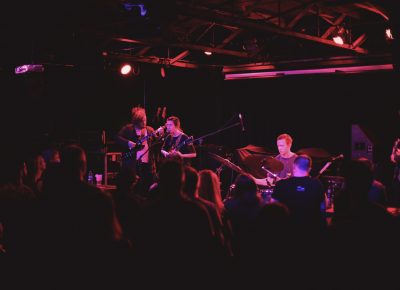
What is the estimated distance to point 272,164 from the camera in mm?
7438

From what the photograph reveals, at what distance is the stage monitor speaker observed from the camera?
11.2 m

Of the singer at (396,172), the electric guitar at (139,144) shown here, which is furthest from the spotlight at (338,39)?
the electric guitar at (139,144)

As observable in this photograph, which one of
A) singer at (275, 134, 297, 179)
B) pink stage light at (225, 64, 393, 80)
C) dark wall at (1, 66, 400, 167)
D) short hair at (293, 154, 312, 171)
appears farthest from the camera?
dark wall at (1, 66, 400, 167)

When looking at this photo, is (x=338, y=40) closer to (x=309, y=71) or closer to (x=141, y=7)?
(x=309, y=71)

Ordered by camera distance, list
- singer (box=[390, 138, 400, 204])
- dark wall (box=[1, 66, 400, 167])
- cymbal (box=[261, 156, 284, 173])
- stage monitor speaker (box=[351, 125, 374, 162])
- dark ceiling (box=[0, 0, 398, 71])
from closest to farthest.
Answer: dark ceiling (box=[0, 0, 398, 71])
cymbal (box=[261, 156, 284, 173])
singer (box=[390, 138, 400, 204])
dark wall (box=[1, 66, 400, 167])
stage monitor speaker (box=[351, 125, 374, 162])

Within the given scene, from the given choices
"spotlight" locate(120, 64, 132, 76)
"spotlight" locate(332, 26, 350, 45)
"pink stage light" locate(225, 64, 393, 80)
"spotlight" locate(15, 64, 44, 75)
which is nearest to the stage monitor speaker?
"pink stage light" locate(225, 64, 393, 80)

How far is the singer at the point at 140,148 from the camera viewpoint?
29.1 feet

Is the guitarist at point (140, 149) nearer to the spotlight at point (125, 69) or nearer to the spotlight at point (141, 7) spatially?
the spotlight at point (125, 69)

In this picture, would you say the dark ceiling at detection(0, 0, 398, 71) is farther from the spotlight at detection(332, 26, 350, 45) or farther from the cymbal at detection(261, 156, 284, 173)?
the cymbal at detection(261, 156, 284, 173)

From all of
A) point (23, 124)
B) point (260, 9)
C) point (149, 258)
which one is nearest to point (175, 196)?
point (149, 258)

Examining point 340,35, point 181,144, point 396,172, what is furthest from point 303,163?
point 396,172

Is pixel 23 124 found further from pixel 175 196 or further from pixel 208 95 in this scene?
pixel 175 196

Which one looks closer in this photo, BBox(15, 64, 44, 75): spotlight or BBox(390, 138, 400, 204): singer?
BBox(15, 64, 44, 75): spotlight

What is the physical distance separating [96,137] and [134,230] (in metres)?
7.81
